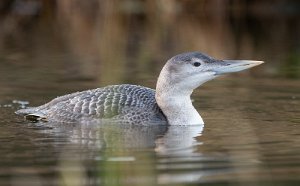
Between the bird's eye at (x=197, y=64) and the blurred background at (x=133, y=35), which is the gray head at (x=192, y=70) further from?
the blurred background at (x=133, y=35)

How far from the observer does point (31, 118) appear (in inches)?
397

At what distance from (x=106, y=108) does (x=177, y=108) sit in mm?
682

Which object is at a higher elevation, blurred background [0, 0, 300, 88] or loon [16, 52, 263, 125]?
blurred background [0, 0, 300, 88]

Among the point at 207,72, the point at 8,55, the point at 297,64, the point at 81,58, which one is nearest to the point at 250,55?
the point at 297,64

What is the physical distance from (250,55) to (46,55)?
10.6 ft

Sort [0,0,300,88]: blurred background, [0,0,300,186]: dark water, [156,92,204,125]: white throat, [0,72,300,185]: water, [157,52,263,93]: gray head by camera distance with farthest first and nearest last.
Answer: [0,0,300,88]: blurred background, [156,92,204,125]: white throat, [157,52,263,93]: gray head, [0,0,300,186]: dark water, [0,72,300,185]: water

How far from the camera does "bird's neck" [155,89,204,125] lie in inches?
383

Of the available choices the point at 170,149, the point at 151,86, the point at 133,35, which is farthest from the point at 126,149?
the point at 133,35

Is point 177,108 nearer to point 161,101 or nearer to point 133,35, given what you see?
point 161,101

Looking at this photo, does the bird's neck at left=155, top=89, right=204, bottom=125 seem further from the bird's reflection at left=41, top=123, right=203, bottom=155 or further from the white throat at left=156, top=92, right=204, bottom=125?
the bird's reflection at left=41, top=123, right=203, bottom=155

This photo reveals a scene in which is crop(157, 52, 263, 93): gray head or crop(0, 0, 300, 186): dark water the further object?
crop(157, 52, 263, 93): gray head

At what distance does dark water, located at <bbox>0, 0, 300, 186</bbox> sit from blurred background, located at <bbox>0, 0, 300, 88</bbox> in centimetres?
3

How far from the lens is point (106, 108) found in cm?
973

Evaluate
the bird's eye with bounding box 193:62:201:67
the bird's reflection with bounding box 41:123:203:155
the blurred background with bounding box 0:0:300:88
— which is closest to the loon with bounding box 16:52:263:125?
the bird's eye with bounding box 193:62:201:67
